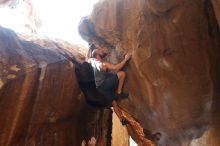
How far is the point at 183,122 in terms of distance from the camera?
6.14 m

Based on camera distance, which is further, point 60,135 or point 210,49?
point 60,135

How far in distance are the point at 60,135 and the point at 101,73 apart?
6.02 ft

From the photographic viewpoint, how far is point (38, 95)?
5930 millimetres

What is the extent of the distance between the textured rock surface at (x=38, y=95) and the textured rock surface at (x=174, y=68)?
1.41 m

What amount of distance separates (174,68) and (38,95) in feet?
10.2

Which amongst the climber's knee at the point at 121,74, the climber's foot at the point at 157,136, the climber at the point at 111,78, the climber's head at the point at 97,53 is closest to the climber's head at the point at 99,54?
the climber's head at the point at 97,53

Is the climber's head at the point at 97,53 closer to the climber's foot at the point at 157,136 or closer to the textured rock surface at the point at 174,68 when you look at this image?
the textured rock surface at the point at 174,68

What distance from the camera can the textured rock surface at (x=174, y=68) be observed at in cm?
569

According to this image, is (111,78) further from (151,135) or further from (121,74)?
(151,135)

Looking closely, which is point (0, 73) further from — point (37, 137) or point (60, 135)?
point (60, 135)

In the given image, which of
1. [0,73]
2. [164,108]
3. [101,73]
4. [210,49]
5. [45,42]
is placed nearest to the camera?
[0,73]

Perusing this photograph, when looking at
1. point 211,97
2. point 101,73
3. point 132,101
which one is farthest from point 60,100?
point 211,97

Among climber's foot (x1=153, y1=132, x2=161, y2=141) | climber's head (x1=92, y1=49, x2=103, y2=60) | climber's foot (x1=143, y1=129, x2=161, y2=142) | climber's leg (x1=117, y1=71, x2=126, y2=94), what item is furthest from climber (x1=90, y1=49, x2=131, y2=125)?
climber's foot (x1=153, y1=132, x2=161, y2=141)

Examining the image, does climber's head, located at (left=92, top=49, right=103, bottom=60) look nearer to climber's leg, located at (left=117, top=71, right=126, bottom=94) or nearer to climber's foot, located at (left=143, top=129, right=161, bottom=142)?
climber's leg, located at (left=117, top=71, right=126, bottom=94)
